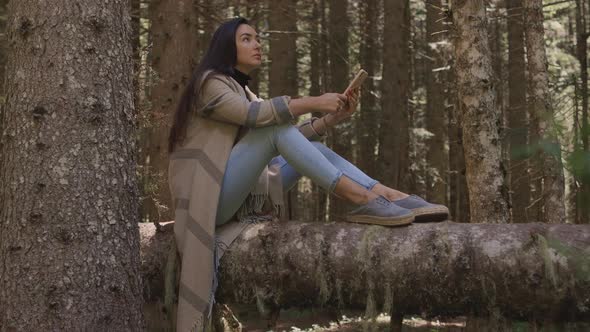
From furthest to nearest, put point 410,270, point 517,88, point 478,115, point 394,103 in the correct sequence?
point 517,88 < point 394,103 < point 478,115 < point 410,270

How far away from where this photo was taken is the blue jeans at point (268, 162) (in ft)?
11.7

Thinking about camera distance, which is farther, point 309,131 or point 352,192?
point 309,131

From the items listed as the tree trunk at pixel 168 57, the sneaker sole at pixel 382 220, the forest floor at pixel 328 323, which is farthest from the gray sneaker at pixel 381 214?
the tree trunk at pixel 168 57

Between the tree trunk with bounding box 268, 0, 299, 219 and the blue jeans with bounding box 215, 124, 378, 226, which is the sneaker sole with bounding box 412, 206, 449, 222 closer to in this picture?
Answer: the blue jeans with bounding box 215, 124, 378, 226

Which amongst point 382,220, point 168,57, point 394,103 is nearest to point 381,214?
point 382,220

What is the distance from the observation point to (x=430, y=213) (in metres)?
3.45

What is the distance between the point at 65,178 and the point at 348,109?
2033mm

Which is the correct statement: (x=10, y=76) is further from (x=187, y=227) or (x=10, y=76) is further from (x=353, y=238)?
(x=353, y=238)

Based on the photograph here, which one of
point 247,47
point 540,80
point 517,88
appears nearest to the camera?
point 247,47

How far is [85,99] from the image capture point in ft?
10.1

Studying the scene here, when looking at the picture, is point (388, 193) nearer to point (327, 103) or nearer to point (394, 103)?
point (327, 103)

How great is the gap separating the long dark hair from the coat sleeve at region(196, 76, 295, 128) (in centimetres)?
9

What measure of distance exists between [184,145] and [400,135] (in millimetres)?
6631

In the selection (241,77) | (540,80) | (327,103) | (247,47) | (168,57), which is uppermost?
(168,57)
